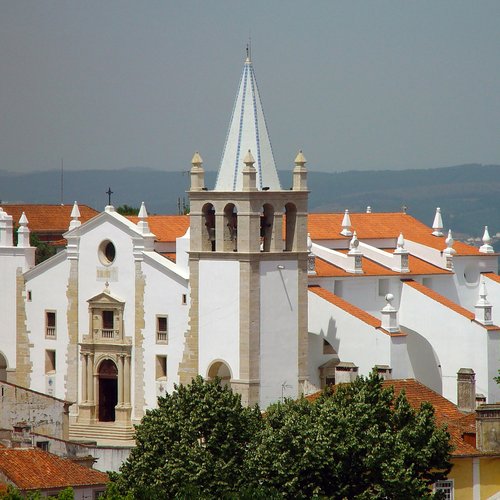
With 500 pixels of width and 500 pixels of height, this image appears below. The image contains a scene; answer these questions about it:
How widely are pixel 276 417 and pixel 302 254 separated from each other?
1903cm

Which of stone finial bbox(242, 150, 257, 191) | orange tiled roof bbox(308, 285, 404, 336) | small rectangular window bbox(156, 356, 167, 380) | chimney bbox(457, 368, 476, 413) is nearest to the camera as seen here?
chimney bbox(457, 368, 476, 413)

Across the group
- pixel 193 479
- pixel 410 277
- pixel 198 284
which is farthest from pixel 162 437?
pixel 410 277

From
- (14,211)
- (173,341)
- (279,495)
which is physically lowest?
(279,495)

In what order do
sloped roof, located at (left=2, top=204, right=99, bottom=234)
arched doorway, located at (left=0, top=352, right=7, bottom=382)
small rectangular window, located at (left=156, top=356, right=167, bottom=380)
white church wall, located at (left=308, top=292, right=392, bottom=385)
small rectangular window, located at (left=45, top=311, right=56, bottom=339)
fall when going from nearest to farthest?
1. white church wall, located at (left=308, top=292, right=392, bottom=385)
2. small rectangular window, located at (left=156, top=356, right=167, bottom=380)
3. small rectangular window, located at (left=45, top=311, right=56, bottom=339)
4. arched doorway, located at (left=0, top=352, right=7, bottom=382)
5. sloped roof, located at (left=2, top=204, right=99, bottom=234)

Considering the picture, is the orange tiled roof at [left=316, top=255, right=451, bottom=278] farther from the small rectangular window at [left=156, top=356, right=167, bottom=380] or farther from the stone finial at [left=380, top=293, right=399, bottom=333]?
the small rectangular window at [left=156, top=356, right=167, bottom=380]

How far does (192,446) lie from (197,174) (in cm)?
2032

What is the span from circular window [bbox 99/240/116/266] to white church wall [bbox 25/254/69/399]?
186cm

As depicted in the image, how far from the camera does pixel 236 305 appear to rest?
247ft

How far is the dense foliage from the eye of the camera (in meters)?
55.4

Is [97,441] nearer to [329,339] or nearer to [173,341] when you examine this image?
[173,341]

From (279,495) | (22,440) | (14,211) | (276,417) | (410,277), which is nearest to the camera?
(279,495)

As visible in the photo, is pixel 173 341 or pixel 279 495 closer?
pixel 279 495

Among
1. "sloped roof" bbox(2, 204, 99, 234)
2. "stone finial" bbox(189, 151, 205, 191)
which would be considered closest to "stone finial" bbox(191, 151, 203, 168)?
"stone finial" bbox(189, 151, 205, 191)

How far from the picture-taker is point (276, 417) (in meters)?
58.1
